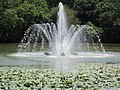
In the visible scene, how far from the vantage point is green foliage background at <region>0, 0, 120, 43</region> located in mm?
56188

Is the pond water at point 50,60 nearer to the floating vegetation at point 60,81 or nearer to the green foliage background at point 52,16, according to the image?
the floating vegetation at point 60,81

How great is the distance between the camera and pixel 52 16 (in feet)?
201

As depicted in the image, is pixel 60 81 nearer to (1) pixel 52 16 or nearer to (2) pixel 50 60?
(2) pixel 50 60

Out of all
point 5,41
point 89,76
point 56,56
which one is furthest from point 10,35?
point 89,76

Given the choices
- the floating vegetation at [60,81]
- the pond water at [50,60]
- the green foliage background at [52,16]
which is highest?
the green foliage background at [52,16]

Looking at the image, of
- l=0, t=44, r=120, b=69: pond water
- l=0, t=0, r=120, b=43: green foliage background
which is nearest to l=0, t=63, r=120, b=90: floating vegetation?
l=0, t=44, r=120, b=69: pond water

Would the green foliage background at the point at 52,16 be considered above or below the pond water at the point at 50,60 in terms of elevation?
above

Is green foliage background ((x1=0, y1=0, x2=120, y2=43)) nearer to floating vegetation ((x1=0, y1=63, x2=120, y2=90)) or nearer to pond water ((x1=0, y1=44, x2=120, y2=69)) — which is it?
pond water ((x1=0, y1=44, x2=120, y2=69))

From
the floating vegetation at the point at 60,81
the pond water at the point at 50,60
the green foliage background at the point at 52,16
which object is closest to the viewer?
the floating vegetation at the point at 60,81

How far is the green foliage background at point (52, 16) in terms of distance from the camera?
56.2 meters

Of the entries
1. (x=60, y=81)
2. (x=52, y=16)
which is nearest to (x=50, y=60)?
(x=60, y=81)

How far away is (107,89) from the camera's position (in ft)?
44.7

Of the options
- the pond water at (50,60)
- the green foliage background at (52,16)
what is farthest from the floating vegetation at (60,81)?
the green foliage background at (52,16)

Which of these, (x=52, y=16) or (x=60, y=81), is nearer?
(x=60, y=81)
